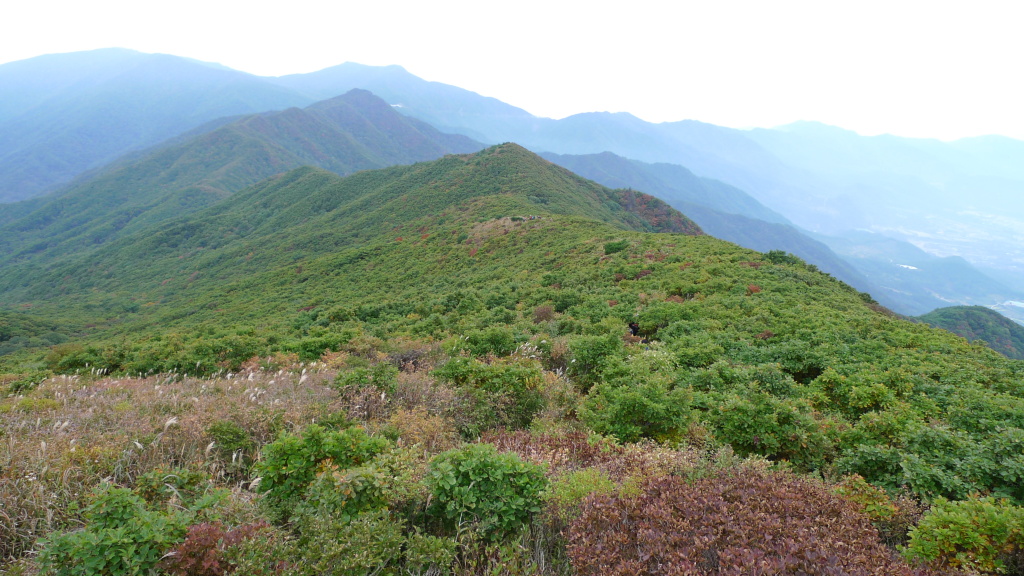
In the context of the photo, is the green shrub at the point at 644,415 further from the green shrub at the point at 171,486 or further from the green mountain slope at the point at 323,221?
the green mountain slope at the point at 323,221

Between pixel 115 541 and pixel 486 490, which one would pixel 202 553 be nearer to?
pixel 115 541

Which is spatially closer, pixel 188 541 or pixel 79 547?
pixel 79 547

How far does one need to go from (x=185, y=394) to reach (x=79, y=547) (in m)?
5.00

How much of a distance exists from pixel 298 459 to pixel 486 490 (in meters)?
1.89

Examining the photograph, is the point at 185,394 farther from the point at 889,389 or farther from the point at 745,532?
the point at 889,389

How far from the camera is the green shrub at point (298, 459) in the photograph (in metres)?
3.92

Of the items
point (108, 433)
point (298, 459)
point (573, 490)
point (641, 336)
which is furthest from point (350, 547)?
point (641, 336)

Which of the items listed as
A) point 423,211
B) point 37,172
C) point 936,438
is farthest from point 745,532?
point 37,172

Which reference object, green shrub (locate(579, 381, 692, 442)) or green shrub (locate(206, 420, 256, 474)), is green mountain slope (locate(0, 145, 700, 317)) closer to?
green shrub (locate(579, 381, 692, 442))

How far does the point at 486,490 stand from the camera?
3689 millimetres

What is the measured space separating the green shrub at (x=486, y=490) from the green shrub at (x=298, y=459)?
3.08 ft

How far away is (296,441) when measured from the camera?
4.11 metres

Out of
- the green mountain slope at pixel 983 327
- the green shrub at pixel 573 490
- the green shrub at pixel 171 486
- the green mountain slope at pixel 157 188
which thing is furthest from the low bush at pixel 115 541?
the green mountain slope at pixel 157 188

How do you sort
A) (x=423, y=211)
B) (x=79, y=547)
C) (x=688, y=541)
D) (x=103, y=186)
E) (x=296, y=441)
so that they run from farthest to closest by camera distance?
(x=103, y=186) < (x=423, y=211) < (x=296, y=441) < (x=688, y=541) < (x=79, y=547)
